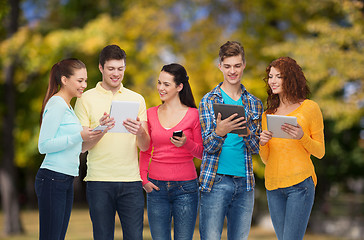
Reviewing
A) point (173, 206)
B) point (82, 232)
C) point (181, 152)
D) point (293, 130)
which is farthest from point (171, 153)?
point (82, 232)

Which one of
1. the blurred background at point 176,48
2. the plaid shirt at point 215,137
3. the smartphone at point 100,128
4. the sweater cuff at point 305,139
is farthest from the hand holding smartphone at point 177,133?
the blurred background at point 176,48

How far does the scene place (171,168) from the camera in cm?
483

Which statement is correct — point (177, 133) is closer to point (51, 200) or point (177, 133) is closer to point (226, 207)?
point (226, 207)

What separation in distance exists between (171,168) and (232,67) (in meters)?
1.12

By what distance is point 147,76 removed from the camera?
18406mm

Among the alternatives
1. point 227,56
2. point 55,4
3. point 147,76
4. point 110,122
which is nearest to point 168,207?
point 110,122

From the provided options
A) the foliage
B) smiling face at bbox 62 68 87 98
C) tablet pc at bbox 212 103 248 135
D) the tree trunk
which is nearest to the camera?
tablet pc at bbox 212 103 248 135

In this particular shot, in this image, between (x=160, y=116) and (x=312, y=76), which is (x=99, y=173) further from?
(x=312, y=76)

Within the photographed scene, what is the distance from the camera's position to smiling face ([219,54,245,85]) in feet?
15.7

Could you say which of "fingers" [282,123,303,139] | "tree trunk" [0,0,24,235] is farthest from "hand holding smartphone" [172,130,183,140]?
"tree trunk" [0,0,24,235]

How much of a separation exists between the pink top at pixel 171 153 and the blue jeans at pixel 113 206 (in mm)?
229

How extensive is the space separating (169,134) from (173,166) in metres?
0.31

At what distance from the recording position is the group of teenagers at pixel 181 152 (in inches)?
180

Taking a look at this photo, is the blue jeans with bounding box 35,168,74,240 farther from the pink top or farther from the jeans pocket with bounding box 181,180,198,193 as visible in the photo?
the jeans pocket with bounding box 181,180,198,193
